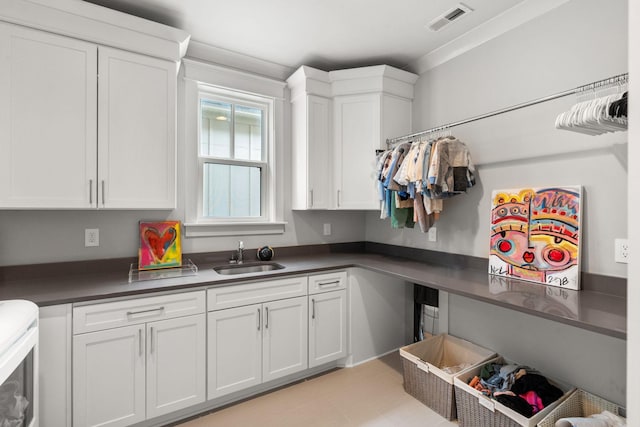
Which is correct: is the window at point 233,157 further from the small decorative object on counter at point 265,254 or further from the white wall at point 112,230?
the small decorative object on counter at point 265,254

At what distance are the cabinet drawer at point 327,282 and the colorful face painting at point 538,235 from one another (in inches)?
42.8

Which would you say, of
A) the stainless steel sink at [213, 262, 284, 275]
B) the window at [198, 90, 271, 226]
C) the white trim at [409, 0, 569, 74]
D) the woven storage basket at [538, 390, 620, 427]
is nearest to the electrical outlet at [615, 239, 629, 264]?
the woven storage basket at [538, 390, 620, 427]

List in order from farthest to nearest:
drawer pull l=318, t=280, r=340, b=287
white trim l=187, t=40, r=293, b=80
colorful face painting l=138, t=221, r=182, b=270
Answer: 1. white trim l=187, t=40, r=293, b=80
2. drawer pull l=318, t=280, r=340, b=287
3. colorful face painting l=138, t=221, r=182, b=270

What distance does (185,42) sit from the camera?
2213 millimetres

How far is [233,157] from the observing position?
2834 millimetres

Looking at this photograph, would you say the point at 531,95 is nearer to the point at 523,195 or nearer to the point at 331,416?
the point at 523,195

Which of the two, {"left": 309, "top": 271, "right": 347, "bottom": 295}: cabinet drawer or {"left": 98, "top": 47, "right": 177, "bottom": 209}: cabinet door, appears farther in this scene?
{"left": 309, "top": 271, "right": 347, "bottom": 295}: cabinet drawer

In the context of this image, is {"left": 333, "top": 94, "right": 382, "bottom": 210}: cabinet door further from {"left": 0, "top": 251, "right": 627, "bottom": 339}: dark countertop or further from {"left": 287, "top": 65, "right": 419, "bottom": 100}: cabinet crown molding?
{"left": 0, "top": 251, "right": 627, "bottom": 339}: dark countertop

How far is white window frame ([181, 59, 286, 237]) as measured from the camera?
2.55 meters

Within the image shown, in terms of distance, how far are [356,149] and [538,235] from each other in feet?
5.04

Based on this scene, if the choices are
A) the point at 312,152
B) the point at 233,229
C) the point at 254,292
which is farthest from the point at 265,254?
the point at 312,152

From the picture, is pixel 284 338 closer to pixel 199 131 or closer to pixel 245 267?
pixel 245 267

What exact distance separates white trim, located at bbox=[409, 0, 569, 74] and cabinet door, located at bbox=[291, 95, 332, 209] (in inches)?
37.2

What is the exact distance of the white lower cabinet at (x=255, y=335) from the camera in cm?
204
